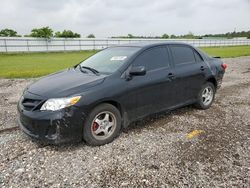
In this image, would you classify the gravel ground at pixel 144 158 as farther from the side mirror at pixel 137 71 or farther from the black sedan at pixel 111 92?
the side mirror at pixel 137 71

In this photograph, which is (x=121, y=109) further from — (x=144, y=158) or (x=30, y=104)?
(x=30, y=104)

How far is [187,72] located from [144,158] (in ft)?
7.57

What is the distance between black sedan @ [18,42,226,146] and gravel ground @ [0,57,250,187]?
300mm

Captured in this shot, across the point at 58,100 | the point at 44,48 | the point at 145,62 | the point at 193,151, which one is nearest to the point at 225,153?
the point at 193,151

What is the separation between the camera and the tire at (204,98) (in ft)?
17.4

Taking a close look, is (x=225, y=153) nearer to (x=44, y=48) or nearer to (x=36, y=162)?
(x=36, y=162)

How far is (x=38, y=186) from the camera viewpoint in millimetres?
2701

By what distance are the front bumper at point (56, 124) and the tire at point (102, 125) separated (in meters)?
0.14

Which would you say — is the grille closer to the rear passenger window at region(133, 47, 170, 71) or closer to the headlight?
the headlight

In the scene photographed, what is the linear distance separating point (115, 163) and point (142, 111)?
1.22 meters

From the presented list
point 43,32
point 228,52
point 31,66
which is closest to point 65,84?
point 31,66

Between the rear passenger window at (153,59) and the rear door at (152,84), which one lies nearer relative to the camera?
the rear door at (152,84)

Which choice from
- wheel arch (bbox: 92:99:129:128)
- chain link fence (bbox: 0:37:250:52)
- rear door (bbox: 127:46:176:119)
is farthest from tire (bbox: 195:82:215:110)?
chain link fence (bbox: 0:37:250:52)

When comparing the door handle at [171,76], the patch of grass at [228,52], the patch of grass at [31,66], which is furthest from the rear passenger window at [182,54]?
the patch of grass at [228,52]
